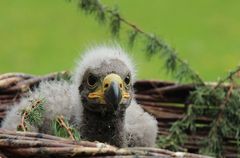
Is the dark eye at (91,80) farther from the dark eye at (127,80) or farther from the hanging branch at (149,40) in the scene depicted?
the hanging branch at (149,40)

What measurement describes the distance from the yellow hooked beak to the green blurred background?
4.26m

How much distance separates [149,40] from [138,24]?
17.0 ft

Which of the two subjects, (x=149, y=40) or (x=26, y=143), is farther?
(x=149, y=40)

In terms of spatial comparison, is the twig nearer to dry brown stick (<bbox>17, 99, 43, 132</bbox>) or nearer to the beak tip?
dry brown stick (<bbox>17, 99, 43, 132</bbox>)

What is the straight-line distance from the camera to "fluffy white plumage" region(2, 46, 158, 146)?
2.72m

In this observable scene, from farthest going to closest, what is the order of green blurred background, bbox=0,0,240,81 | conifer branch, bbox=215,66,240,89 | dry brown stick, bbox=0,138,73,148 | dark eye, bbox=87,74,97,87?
green blurred background, bbox=0,0,240,81 → conifer branch, bbox=215,66,240,89 → dark eye, bbox=87,74,97,87 → dry brown stick, bbox=0,138,73,148

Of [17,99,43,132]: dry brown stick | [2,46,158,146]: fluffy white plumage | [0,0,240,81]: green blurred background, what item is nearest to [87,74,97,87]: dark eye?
[2,46,158,146]: fluffy white plumage

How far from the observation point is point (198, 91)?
3.28 metres

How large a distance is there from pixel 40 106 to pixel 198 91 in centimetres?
107

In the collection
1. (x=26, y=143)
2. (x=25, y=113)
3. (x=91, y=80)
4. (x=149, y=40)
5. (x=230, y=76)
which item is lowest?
(x=26, y=143)

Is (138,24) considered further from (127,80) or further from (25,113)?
(25,113)

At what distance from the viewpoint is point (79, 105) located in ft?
9.00

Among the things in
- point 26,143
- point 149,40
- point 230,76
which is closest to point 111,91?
point 26,143

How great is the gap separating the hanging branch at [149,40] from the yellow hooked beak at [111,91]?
0.53 meters
